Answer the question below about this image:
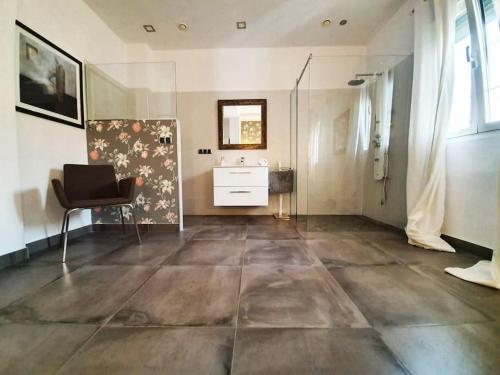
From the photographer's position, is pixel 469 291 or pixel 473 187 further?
pixel 473 187

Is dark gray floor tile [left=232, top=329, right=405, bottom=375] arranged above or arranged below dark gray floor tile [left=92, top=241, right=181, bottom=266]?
above

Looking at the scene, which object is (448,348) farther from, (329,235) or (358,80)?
(358,80)

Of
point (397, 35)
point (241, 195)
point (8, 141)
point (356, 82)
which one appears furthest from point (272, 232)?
point (397, 35)

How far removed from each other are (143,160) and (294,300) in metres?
2.26

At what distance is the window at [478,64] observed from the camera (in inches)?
57.8

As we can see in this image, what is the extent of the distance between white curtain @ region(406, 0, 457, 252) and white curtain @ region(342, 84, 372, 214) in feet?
2.72

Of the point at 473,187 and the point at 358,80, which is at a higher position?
the point at 358,80

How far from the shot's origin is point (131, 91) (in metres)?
2.73

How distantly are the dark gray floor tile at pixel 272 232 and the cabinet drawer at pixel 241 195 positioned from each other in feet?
1.35

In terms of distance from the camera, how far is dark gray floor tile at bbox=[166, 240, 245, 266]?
151 cm

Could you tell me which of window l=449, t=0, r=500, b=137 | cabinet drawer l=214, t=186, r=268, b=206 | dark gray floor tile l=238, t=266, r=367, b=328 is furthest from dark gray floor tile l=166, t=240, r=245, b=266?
window l=449, t=0, r=500, b=137

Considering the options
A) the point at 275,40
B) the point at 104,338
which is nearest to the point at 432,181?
the point at 104,338

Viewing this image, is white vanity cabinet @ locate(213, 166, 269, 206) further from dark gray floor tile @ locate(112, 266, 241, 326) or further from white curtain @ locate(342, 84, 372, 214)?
dark gray floor tile @ locate(112, 266, 241, 326)

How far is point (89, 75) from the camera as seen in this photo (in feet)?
7.82
